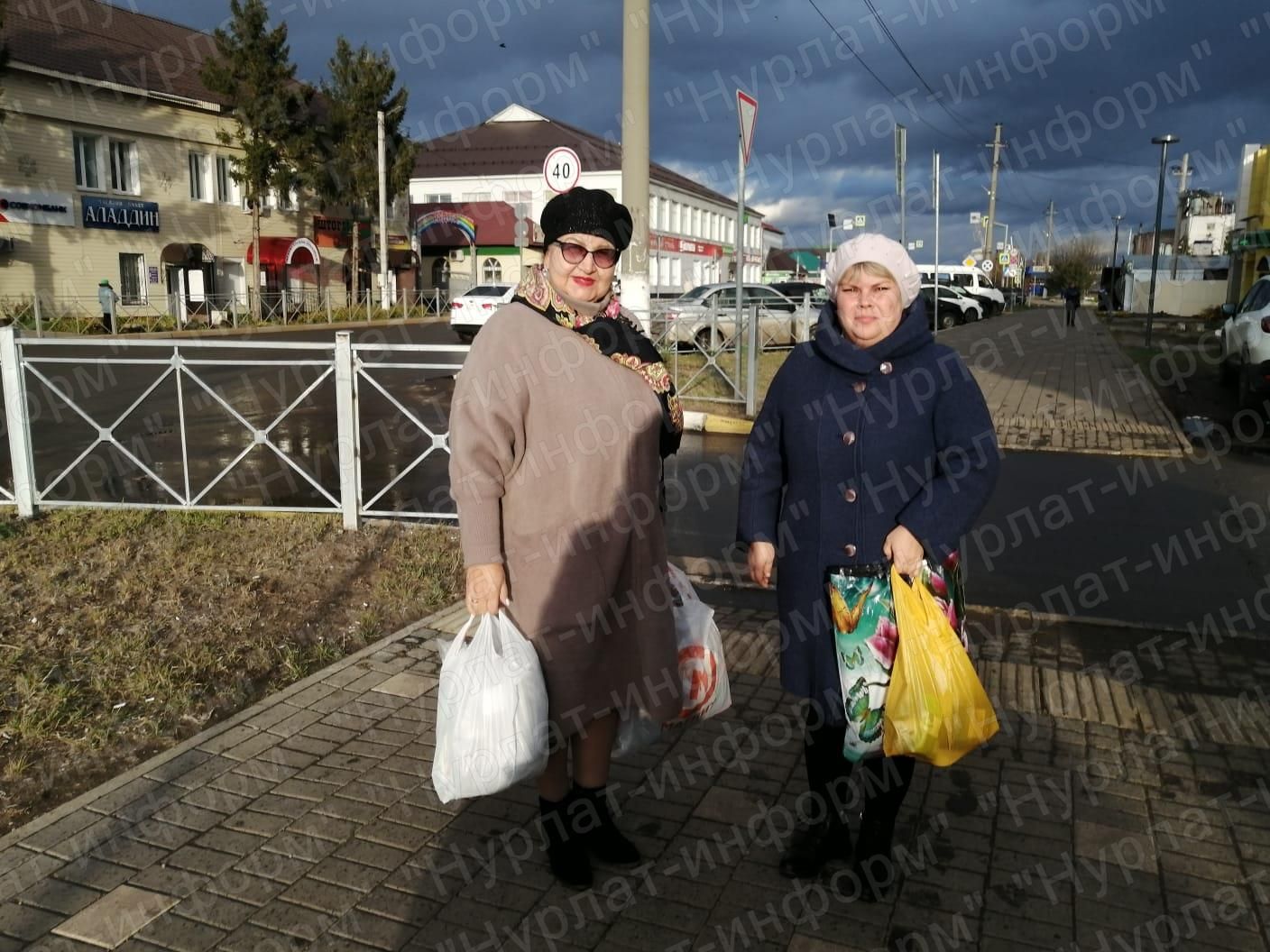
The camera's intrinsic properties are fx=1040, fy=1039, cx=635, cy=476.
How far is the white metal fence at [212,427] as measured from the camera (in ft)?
22.2

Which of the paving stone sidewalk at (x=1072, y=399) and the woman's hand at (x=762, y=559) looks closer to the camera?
the woman's hand at (x=762, y=559)

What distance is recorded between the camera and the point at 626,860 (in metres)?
3.03

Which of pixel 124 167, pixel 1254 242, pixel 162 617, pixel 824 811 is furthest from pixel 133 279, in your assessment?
pixel 1254 242

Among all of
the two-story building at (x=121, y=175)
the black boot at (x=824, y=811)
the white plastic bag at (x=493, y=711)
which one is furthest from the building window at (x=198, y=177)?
the black boot at (x=824, y=811)

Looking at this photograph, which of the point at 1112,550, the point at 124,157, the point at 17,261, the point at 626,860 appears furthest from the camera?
the point at 124,157

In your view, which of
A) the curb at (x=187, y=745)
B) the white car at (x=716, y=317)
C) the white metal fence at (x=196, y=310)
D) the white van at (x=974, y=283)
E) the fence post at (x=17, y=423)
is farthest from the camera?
the white van at (x=974, y=283)

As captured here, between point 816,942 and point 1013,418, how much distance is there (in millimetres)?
10836

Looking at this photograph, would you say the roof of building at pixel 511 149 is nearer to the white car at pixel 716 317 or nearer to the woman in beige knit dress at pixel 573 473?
the white car at pixel 716 317

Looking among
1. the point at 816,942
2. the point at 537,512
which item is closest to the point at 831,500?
the point at 537,512

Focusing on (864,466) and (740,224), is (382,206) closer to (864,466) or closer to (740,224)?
(740,224)

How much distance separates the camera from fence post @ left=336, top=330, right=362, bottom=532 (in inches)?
260

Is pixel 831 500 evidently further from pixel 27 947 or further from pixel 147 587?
pixel 147 587

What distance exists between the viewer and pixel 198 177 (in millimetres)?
35000

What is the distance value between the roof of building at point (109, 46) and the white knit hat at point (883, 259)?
30.9m
